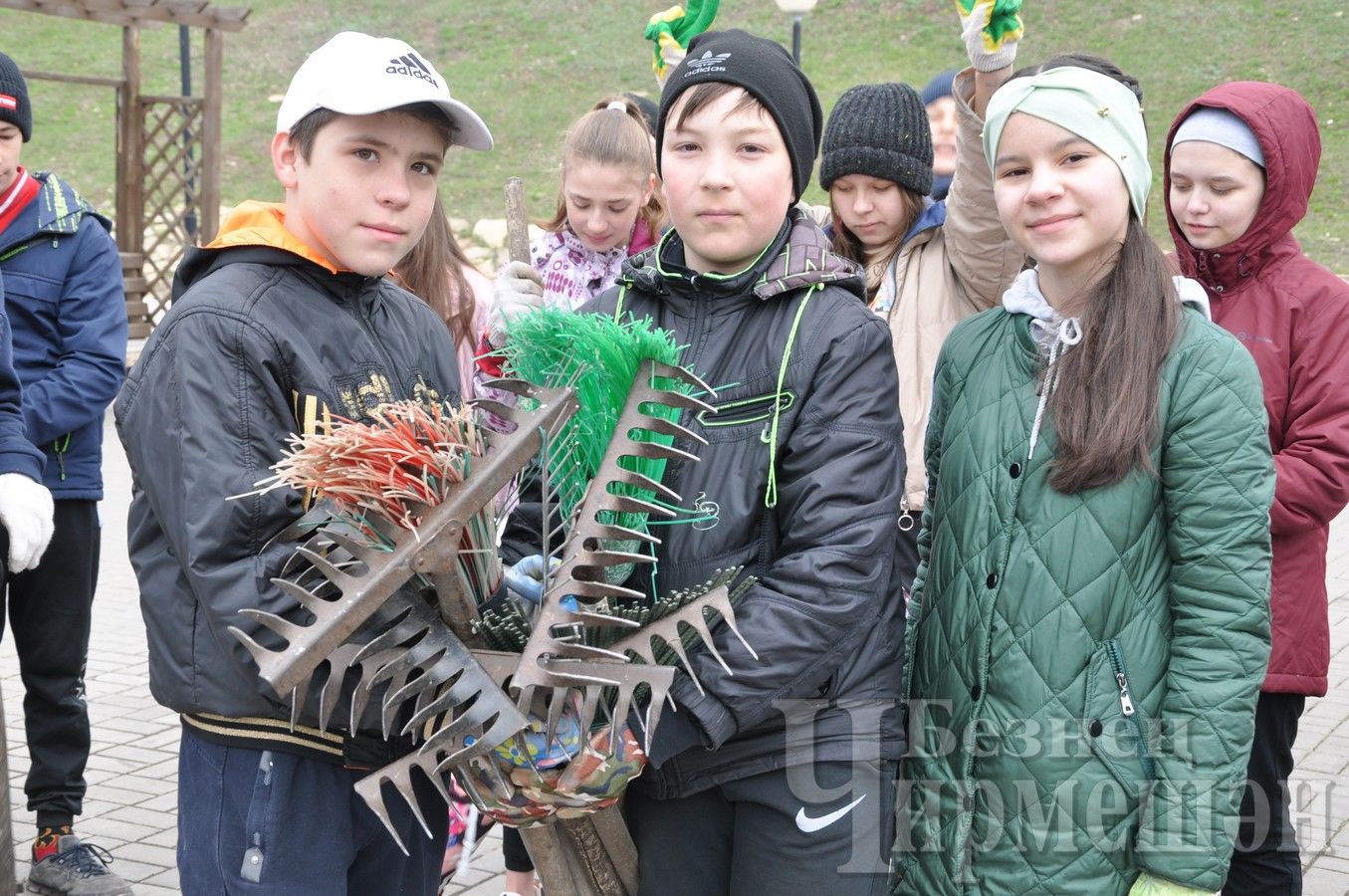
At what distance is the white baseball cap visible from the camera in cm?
206

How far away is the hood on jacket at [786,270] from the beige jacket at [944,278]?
107 cm

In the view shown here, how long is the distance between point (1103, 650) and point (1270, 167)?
4.77 ft

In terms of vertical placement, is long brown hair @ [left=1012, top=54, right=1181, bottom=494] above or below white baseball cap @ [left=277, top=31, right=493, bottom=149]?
below

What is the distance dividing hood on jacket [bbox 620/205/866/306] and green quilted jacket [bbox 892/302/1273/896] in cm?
39

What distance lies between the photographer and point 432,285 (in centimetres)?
390

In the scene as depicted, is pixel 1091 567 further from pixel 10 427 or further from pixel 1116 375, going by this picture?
pixel 10 427

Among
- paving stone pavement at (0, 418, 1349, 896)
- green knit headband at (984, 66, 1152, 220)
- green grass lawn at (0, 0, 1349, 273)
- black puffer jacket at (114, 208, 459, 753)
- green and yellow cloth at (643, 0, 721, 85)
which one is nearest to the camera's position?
black puffer jacket at (114, 208, 459, 753)

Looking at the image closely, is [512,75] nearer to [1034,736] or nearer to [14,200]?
[14,200]

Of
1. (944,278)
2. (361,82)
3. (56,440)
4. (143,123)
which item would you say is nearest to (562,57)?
(143,123)

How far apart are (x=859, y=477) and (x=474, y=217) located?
784 inches

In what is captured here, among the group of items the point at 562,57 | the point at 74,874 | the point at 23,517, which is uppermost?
A: the point at 562,57

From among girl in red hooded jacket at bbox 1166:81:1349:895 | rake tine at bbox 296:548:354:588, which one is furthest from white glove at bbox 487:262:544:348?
rake tine at bbox 296:548:354:588

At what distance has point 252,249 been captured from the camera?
218 centimetres

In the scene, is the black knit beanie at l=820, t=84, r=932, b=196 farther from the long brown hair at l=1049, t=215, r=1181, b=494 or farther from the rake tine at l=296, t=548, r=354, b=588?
the rake tine at l=296, t=548, r=354, b=588
